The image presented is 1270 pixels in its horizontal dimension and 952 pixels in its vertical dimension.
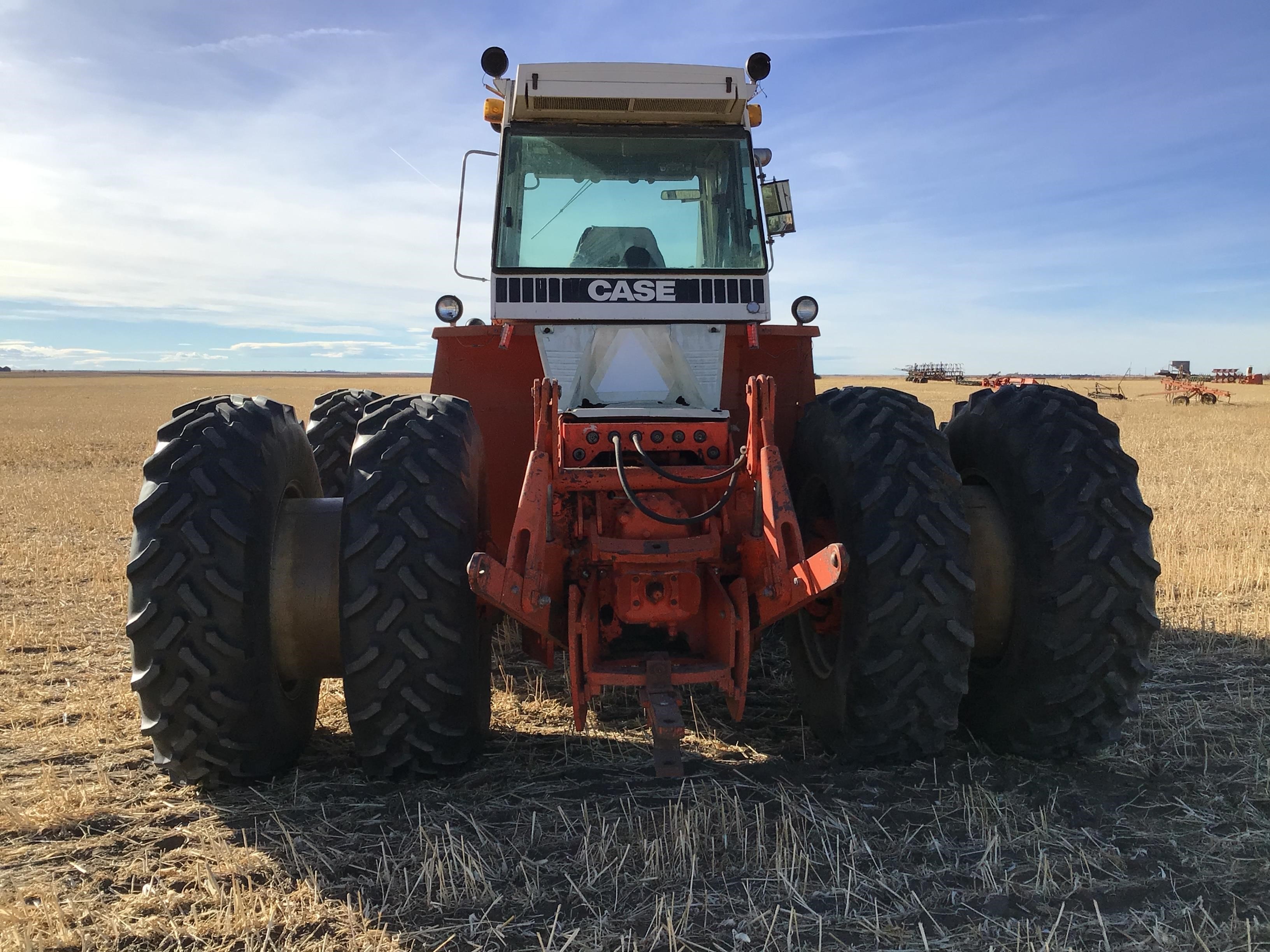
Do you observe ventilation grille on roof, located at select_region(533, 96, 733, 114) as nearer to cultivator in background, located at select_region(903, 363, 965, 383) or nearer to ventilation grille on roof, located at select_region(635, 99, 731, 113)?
ventilation grille on roof, located at select_region(635, 99, 731, 113)

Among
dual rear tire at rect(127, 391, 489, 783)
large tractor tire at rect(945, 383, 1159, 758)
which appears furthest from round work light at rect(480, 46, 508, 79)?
large tractor tire at rect(945, 383, 1159, 758)

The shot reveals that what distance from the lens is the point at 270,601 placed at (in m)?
4.04

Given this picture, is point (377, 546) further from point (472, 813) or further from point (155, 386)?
point (155, 386)

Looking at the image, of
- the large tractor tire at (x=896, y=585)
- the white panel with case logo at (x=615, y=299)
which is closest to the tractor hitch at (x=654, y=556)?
the large tractor tire at (x=896, y=585)

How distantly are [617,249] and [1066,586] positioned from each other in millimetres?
2941

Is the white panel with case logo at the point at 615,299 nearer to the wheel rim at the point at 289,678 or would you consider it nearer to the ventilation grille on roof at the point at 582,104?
the ventilation grille on roof at the point at 582,104

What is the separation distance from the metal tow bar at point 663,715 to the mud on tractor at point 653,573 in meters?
0.01

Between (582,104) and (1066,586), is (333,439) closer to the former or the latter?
(582,104)

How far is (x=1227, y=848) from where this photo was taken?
3.44 meters

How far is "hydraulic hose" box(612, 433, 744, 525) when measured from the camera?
388cm

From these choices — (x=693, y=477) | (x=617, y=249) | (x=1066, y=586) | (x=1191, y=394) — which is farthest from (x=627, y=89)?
(x=1191, y=394)

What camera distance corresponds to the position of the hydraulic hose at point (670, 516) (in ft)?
12.7

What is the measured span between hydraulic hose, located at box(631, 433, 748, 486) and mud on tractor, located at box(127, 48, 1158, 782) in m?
0.02

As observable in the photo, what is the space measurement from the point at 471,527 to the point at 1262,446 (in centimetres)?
2095
